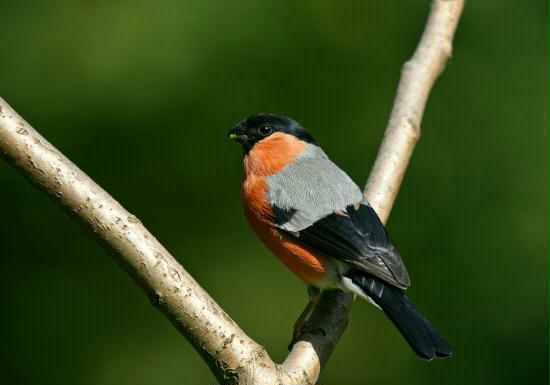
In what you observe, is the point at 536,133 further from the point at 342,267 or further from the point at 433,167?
the point at 342,267

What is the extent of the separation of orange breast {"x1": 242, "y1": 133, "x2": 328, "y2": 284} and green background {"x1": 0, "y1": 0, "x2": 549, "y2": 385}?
32.2 inches

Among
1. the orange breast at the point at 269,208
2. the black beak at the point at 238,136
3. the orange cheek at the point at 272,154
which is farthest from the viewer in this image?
the black beak at the point at 238,136

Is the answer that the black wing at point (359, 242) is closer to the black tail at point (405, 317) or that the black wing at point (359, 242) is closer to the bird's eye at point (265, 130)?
the black tail at point (405, 317)

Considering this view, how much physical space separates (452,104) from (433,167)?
541 mm

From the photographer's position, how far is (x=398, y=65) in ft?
17.2

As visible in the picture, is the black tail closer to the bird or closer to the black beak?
the bird

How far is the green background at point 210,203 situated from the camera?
473 centimetres

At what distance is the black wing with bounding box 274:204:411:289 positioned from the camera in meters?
3.33

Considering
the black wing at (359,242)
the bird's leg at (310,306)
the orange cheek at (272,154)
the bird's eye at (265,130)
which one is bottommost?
the bird's leg at (310,306)

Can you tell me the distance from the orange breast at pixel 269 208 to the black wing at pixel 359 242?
6 cm

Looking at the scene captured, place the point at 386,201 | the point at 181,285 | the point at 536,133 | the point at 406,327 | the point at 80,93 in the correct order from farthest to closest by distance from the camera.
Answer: the point at 536,133 → the point at 80,93 → the point at 386,201 → the point at 406,327 → the point at 181,285

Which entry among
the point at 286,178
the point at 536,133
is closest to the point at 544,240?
the point at 536,133

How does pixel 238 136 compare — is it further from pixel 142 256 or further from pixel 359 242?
pixel 142 256

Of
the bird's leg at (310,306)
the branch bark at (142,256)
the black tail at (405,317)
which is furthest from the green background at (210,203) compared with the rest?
the branch bark at (142,256)
